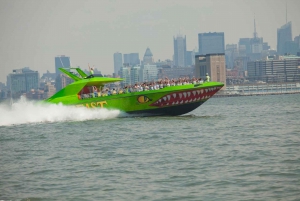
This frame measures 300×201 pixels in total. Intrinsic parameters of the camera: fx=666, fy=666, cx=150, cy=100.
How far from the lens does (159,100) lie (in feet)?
134

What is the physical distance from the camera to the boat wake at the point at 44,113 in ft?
139

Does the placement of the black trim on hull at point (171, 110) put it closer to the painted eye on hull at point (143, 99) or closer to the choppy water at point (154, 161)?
the painted eye on hull at point (143, 99)

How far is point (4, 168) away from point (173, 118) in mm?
17814

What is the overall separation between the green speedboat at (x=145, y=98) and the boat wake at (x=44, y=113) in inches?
15.2

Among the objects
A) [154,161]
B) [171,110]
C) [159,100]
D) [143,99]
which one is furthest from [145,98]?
[154,161]

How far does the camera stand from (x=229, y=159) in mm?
22922

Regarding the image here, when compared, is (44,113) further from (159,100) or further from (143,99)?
(159,100)

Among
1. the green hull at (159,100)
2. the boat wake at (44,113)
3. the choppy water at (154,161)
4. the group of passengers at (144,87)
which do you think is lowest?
the choppy water at (154,161)

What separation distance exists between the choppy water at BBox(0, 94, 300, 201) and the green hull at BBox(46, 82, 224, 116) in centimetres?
215

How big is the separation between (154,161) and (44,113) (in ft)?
70.9

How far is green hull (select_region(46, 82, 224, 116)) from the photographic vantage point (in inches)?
1597

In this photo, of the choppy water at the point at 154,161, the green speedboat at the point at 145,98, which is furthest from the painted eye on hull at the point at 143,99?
the choppy water at the point at 154,161

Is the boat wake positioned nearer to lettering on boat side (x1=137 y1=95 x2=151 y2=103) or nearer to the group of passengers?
the group of passengers

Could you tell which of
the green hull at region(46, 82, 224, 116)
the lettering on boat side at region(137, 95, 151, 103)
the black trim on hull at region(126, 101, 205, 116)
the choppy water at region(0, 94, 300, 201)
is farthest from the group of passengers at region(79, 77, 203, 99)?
the choppy water at region(0, 94, 300, 201)
